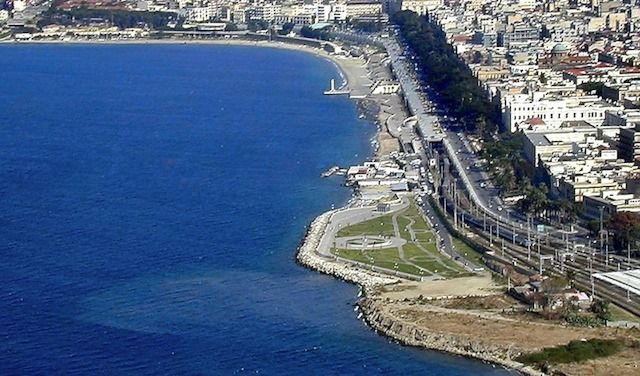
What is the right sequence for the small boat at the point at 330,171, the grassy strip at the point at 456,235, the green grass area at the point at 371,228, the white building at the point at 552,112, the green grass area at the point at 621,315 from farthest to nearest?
the white building at the point at 552,112 < the small boat at the point at 330,171 < the green grass area at the point at 371,228 < the grassy strip at the point at 456,235 < the green grass area at the point at 621,315

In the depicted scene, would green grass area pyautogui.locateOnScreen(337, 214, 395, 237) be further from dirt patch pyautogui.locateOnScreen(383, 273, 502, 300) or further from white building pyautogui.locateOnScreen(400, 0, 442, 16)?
white building pyautogui.locateOnScreen(400, 0, 442, 16)

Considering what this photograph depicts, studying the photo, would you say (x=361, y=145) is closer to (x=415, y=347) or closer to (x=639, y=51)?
(x=639, y=51)

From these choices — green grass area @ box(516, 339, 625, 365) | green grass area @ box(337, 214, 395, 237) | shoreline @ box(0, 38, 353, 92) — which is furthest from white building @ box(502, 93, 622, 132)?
shoreline @ box(0, 38, 353, 92)

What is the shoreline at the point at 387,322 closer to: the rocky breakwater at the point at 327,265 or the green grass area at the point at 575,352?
the rocky breakwater at the point at 327,265

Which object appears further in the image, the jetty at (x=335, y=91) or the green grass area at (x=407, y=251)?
the jetty at (x=335, y=91)

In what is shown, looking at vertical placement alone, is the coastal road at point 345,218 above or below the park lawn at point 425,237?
below

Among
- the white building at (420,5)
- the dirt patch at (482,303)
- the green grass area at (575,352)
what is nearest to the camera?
the green grass area at (575,352)

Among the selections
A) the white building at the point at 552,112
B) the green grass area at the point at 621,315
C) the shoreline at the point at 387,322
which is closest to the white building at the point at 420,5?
the white building at the point at 552,112

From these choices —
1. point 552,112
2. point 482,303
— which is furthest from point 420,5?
point 482,303
